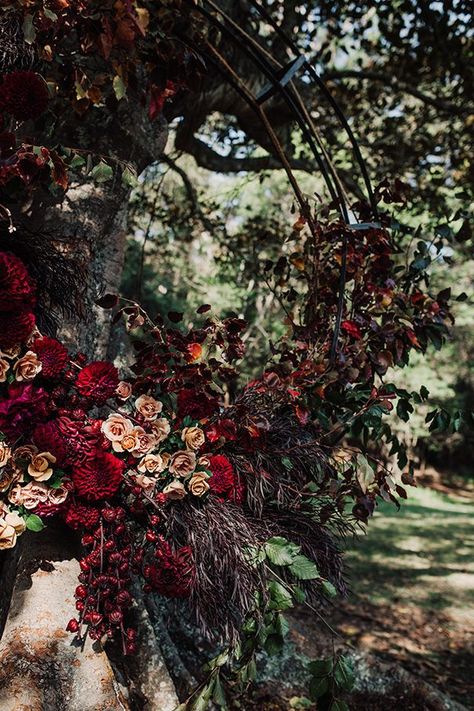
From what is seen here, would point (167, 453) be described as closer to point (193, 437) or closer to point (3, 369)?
point (193, 437)

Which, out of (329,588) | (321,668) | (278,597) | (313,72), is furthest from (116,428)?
(313,72)

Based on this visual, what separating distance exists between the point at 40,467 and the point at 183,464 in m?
0.36

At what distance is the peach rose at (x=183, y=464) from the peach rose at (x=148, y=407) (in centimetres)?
13

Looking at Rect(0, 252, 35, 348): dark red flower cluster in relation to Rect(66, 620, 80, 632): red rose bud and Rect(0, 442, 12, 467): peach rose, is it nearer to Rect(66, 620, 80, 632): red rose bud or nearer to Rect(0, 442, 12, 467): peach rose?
Rect(0, 442, 12, 467): peach rose

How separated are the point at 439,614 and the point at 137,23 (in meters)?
4.89

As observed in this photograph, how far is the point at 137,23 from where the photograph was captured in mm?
1477

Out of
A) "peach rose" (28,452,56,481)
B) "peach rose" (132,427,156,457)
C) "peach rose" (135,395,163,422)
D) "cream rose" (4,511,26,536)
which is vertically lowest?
"cream rose" (4,511,26,536)

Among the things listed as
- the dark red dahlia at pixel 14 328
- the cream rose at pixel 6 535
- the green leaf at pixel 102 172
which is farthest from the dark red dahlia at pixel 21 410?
the green leaf at pixel 102 172

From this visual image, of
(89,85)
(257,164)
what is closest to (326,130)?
(257,164)

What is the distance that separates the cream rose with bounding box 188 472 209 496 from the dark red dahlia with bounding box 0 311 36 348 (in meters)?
0.57

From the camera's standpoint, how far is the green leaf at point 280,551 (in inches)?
57.1

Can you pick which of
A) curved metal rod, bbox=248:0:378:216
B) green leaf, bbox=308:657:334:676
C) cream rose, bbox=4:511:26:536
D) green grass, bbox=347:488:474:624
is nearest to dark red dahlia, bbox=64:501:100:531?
cream rose, bbox=4:511:26:536

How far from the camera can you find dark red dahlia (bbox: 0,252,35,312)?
4.46 feet

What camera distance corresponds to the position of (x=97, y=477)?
4.67 ft
